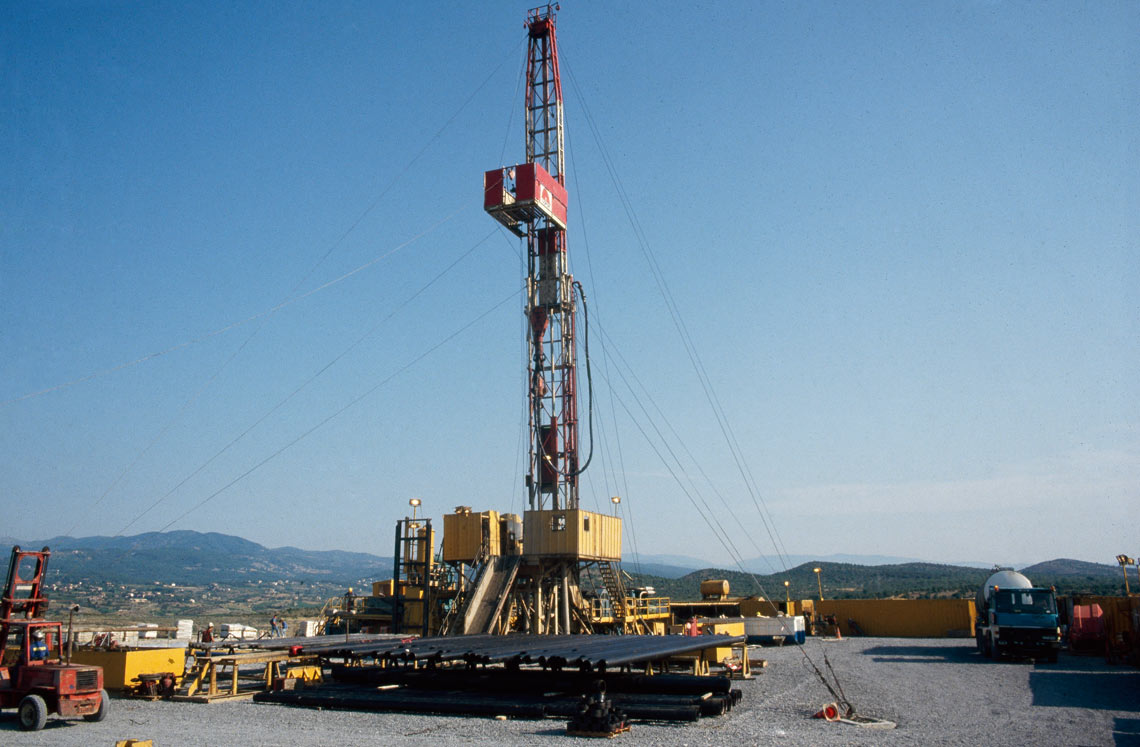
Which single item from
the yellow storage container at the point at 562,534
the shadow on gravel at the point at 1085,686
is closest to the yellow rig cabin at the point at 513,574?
the yellow storage container at the point at 562,534

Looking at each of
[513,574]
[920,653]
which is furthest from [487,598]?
[920,653]

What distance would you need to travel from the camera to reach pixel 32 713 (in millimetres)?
A: 13320

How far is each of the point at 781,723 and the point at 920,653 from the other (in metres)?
17.7

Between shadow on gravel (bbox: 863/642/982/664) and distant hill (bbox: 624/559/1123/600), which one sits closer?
shadow on gravel (bbox: 863/642/982/664)

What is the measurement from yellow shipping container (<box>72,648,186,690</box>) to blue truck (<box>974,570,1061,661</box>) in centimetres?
2277

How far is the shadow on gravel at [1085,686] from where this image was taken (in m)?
15.5

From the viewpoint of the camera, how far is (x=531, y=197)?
3045 cm

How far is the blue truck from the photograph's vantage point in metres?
25.1

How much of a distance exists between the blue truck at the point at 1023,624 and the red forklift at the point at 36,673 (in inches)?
940

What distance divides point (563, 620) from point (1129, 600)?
18446 millimetres

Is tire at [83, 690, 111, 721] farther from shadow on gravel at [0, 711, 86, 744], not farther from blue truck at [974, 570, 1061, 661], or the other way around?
blue truck at [974, 570, 1061, 661]

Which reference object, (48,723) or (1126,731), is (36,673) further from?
(1126,731)

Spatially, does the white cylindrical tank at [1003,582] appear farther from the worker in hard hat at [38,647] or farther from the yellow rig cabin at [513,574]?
the worker in hard hat at [38,647]

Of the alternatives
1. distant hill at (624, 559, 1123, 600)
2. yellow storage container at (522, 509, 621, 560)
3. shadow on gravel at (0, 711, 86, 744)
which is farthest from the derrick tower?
distant hill at (624, 559, 1123, 600)
